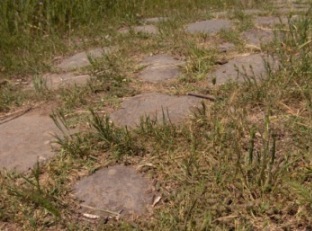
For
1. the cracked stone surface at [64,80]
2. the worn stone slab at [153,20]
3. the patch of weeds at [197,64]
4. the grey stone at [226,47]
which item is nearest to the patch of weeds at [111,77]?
A: the cracked stone surface at [64,80]

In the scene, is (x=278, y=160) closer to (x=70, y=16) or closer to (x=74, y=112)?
(x=74, y=112)

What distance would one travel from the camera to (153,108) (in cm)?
197

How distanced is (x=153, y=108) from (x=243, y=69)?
0.48 meters

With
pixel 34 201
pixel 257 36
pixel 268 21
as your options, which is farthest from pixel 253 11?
pixel 34 201

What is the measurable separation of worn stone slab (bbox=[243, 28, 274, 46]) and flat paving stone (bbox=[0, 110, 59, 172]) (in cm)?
139

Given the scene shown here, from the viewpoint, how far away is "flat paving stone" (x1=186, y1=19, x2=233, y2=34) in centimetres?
324

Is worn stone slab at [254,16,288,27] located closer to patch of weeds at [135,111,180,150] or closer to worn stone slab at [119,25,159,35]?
worn stone slab at [119,25,159,35]

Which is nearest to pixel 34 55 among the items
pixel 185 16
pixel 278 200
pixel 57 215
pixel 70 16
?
pixel 70 16

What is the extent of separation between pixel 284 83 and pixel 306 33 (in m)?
0.66

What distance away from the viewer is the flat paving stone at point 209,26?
128 inches

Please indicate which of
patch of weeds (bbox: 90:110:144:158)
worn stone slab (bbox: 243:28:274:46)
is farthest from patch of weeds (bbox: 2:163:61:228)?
worn stone slab (bbox: 243:28:274:46)

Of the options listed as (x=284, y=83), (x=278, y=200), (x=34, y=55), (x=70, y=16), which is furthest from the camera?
(x=70, y=16)

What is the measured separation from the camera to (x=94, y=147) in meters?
1.68

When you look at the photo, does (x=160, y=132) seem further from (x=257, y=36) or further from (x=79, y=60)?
(x=257, y=36)
